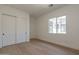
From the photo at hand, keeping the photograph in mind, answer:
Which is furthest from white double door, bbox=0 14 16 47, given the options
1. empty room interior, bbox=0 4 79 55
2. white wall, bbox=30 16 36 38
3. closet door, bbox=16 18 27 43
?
white wall, bbox=30 16 36 38

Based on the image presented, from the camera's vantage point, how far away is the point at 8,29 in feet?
9.87

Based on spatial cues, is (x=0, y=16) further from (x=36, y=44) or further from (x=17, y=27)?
(x=36, y=44)

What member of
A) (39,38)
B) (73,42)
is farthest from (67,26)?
(39,38)

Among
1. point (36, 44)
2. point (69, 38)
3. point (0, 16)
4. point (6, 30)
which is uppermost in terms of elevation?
point (0, 16)

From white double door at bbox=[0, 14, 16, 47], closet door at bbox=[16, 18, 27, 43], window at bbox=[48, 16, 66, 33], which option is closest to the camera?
window at bbox=[48, 16, 66, 33]

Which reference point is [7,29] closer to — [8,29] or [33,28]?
[8,29]

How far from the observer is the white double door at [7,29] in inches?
107

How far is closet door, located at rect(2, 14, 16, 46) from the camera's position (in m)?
2.79

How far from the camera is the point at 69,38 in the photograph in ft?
9.24

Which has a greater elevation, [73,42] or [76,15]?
[76,15]

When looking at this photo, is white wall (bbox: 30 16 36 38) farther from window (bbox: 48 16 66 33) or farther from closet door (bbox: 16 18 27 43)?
window (bbox: 48 16 66 33)
